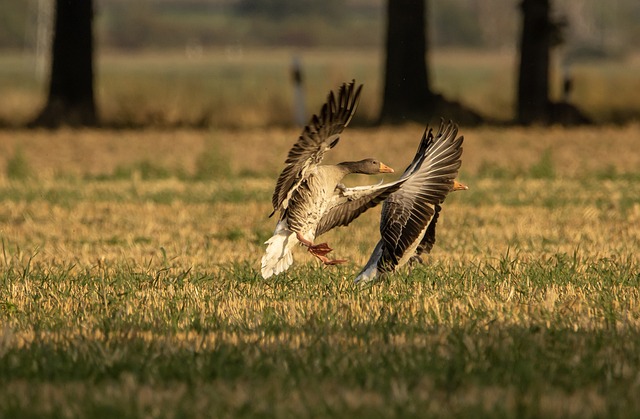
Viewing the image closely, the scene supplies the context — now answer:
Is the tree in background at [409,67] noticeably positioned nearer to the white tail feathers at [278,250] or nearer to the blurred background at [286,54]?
the blurred background at [286,54]

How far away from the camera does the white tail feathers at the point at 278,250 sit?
28.8 feet

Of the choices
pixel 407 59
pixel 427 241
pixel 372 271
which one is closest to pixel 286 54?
pixel 407 59

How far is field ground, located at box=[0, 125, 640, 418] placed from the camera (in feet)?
18.5

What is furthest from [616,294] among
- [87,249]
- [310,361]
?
[87,249]

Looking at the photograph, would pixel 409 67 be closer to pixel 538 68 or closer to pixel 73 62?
pixel 538 68

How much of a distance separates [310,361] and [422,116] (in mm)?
19490

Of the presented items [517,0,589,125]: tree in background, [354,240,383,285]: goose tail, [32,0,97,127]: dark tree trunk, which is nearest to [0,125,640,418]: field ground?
[354,240,383,285]: goose tail

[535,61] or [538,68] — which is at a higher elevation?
[535,61]

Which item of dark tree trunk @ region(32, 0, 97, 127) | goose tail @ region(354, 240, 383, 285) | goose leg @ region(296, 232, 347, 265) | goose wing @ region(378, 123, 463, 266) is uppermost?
goose wing @ region(378, 123, 463, 266)

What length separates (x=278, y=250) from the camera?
8820mm

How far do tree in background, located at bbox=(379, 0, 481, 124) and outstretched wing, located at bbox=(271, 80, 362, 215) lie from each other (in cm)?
1729

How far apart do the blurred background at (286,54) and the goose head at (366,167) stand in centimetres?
1639

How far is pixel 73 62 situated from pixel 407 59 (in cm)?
608

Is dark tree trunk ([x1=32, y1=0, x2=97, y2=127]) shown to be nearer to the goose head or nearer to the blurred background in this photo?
the blurred background
